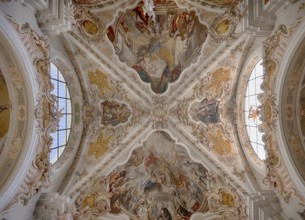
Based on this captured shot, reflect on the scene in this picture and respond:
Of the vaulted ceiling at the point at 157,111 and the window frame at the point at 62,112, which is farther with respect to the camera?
the window frame at the point at 62,112

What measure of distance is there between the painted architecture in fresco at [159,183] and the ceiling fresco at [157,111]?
39 mm

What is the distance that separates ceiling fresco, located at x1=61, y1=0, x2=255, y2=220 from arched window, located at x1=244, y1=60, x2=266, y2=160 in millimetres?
603

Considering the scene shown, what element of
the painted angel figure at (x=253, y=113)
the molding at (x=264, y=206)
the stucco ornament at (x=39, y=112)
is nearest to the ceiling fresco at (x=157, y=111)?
the painted angel figure at (x=253, y=113)

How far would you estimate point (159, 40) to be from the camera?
37.7 ft

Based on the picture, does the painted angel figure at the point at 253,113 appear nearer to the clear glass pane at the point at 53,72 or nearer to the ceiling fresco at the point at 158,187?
the ceiling fresco at the point at 158,187

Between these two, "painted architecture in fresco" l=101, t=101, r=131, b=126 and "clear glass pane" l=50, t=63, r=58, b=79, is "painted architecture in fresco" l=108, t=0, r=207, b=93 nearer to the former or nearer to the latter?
"painted architecture in fresco" l=101, t=101, r=131, b=126

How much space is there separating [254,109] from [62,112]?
713 centimetres

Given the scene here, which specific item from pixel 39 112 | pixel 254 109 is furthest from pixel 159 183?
pixel 39 112

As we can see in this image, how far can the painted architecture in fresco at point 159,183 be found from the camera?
1113 centimetres

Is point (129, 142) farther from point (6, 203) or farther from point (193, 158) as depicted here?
point (6, 203)

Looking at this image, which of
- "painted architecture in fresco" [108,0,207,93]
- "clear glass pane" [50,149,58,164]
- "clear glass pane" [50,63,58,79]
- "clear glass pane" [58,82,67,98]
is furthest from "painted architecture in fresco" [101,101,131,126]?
"clear glass pane" [50,149,58,164]

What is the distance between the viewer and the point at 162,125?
38.3 feet

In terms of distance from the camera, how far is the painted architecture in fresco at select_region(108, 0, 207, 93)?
1085 cm

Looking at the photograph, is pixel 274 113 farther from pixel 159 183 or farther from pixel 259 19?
pixel 159 183
